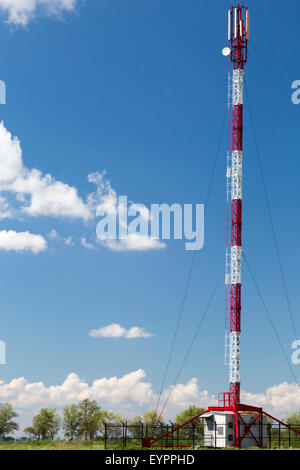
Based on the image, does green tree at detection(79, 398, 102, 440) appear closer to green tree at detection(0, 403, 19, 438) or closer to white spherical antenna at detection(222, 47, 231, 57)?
green tree at detection(0, 403, 19, 438)

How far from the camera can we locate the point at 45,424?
100 meters

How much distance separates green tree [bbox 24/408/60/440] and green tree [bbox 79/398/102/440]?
14.1 ft

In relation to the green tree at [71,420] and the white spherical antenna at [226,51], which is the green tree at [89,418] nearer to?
the green tree at [71,420]

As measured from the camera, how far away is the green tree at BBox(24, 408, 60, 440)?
9981cm

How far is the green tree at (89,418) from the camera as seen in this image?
324 feet

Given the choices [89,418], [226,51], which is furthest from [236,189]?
[89,418]

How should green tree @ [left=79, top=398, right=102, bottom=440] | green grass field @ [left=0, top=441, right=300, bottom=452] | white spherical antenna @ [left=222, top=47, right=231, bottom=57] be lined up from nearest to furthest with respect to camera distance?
green grass field @ [left=0, top=441, right=300, bottom=452] → white spherical antenna @ [left=222, top=47, right=231, bottom=57] → green tree @ [left=79, top=398, right=102, bottom=440]

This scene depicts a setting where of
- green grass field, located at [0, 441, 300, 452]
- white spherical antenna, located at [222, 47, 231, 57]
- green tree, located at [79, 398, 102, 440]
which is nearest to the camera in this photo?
green grass field, located at [0, 441, 300, 452]

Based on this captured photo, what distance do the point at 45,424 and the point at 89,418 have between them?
24.0 ft

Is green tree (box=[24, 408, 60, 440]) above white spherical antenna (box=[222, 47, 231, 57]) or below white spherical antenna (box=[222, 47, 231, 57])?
below

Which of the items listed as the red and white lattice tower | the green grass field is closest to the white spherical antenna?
the red and white lattice tower

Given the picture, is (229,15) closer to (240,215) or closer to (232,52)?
(232,52)
